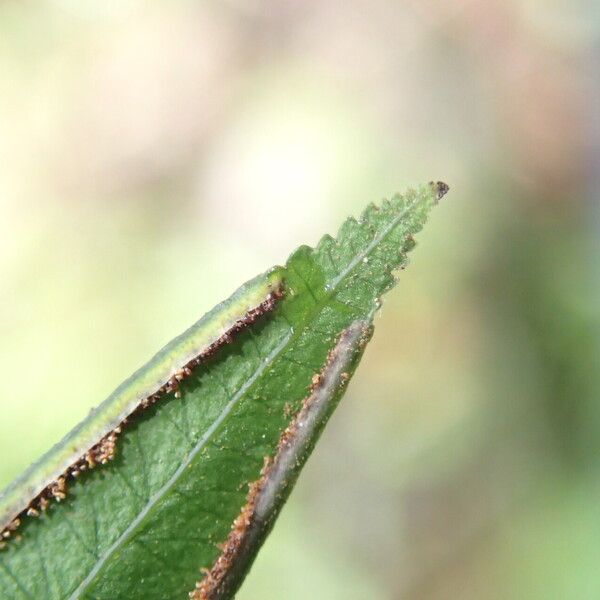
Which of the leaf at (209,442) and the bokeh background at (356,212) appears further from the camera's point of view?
the bokeh background at (356,212)

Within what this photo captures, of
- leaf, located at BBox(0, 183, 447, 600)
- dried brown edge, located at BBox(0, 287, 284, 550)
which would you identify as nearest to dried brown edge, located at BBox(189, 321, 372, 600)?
leaf, located at BBox(0, 183, 447, 600)

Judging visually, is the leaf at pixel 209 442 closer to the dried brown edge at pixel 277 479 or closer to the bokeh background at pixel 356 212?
the dried brown edge at pixel 277 479

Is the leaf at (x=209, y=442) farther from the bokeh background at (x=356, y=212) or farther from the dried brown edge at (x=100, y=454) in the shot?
the bokeh background at (x=356, y=212)

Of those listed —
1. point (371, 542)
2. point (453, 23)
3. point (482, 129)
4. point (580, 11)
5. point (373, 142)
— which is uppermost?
point (580, 11)

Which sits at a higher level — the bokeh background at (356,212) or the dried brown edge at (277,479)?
the bokeh background at (356,212)

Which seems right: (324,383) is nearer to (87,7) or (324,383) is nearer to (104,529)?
(104,529)

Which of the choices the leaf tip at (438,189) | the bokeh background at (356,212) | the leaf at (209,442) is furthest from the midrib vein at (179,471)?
the bokeh background at (356,212)

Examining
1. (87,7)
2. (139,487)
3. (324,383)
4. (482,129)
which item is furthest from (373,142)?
(139,487)
